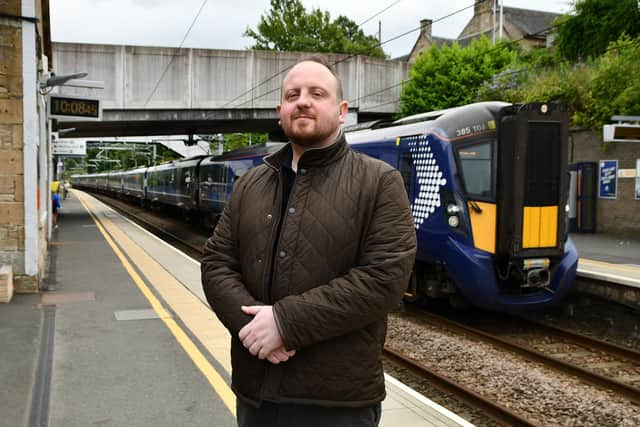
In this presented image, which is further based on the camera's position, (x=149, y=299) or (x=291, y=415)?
(x=149, y=299)

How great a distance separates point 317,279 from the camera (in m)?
2.20

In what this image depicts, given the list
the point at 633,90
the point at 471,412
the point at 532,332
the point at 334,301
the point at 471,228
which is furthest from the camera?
the point at 633,90

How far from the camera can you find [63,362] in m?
5.71

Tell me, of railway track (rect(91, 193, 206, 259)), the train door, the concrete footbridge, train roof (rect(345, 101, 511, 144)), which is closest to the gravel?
train roof (rect(345, 101, 511, 144))

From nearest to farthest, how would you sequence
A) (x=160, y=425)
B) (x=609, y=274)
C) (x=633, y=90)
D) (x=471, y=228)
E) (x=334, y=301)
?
(x=334, y=301) < (x=160, y=425) < (x=471, y=228) < (x=609, y=274) < (x=633, y=90)

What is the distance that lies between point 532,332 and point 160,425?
6468mm

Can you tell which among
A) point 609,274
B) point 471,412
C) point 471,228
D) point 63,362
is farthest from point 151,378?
point 609,274

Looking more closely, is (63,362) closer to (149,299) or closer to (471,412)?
(149,299)

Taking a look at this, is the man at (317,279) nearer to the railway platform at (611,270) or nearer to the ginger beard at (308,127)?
the ginger beard at (308,127)

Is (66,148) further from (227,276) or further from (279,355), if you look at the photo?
(279,355)

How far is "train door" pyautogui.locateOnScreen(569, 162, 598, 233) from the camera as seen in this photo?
57.8 ft

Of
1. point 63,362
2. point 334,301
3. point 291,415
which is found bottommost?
point 63,362

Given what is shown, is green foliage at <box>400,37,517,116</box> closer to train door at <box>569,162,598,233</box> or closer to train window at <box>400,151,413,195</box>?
train door at <box>569,162,598,233</box>

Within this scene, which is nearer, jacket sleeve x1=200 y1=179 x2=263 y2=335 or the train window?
jacket sleeve x1=200 y1=179 x2=263 y2=335
